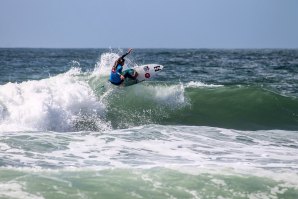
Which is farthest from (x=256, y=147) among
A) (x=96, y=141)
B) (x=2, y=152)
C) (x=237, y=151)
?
(x=2, y=152)

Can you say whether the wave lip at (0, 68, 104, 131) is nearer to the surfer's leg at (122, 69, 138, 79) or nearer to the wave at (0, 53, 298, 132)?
the wave at (0, 53, 298, 132)

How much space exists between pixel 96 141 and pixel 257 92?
41.7 ft

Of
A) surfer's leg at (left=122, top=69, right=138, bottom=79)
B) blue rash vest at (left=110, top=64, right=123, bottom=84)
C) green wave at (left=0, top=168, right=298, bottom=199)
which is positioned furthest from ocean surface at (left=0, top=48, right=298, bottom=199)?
surfer's leg at (left=122, top=69, right=138, bottom=79)

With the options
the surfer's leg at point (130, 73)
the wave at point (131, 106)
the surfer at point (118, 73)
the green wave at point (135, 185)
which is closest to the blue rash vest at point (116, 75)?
the surfer at point (118, 73)

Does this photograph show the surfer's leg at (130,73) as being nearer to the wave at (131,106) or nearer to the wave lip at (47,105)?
the wave at (131,106)

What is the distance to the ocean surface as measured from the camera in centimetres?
944

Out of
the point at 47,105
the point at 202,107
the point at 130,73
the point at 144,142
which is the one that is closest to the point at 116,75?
the point at 130,73

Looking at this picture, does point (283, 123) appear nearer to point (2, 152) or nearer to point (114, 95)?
point (114, 95)

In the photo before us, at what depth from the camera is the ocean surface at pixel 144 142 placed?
9.44 m

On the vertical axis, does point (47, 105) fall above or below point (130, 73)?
below

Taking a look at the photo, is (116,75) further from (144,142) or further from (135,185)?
(135,185)

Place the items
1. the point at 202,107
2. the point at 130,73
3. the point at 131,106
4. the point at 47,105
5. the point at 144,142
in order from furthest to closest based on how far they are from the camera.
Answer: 1. the point at 202,107
2. the point at 131,106
3. the point at 130,73
4. the point at 47,105
5. the point at 144,142

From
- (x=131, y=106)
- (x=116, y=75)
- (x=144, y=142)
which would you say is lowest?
(x=131, y=106)

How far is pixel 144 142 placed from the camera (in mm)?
13773
